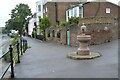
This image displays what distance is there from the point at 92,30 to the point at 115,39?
3484mm

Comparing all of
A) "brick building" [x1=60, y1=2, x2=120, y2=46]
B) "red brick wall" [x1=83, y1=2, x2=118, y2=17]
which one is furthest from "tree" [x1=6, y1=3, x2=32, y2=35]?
"brick building" [x1=60, y1=2, x2=120, y2=46]

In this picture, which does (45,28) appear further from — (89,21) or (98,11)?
(89,21)

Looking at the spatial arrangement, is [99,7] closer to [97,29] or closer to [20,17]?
[97,29]

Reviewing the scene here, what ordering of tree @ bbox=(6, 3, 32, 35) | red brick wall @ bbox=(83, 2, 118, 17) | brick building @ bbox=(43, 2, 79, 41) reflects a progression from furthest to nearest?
tree @ bbox=(6, 3, 32, 35), brick building @ bbox=(43, 2, 79, 41), red brick wall @ bbox=(83, 2, 118, 17)

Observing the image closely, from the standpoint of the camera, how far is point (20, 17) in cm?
7581

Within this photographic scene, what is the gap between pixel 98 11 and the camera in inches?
1453

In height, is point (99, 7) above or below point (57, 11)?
below

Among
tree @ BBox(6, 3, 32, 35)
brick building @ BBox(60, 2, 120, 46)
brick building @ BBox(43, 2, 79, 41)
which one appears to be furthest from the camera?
tree @ BBox(6, 3, 32, 35)

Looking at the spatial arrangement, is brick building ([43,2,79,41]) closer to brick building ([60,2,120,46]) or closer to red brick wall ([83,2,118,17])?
red brick wall ([83,2,118,17])

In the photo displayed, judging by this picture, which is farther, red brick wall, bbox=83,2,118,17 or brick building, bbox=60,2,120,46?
red brick wall, bbox=83,2,118,17

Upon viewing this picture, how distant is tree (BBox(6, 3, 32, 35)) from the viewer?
73.3 m

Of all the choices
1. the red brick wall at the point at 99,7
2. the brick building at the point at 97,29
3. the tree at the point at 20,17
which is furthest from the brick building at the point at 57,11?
the tree at the point at 20,17

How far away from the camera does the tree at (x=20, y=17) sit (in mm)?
73312

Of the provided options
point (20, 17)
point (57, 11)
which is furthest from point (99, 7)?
point (20, 17)
